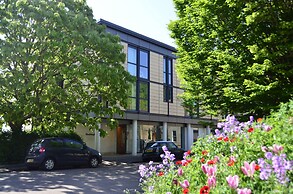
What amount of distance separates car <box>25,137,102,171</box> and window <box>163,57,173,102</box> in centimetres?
1591

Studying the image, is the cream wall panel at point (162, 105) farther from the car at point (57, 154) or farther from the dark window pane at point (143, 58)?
the car at point (57, 154)

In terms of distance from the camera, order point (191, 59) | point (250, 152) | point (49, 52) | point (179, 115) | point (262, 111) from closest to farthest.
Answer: point (250, 152)
point (262, 111)
point (191, 59)
point (49, 52)
point (179, 115)

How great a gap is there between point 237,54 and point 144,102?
17.2 metres

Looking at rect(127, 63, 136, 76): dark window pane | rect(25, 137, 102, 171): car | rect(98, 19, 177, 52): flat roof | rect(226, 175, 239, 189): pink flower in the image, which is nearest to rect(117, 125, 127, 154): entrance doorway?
rect(127, 63, 136, 76): dark window pane

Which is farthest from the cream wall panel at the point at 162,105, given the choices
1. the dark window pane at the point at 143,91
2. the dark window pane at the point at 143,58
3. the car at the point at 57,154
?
the car at the point at 57,154

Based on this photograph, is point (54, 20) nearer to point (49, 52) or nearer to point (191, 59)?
point (49, 52)

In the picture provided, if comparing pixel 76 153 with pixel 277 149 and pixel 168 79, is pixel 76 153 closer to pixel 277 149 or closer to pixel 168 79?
pixel 277 149

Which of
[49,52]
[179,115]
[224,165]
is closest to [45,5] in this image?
[49,52]

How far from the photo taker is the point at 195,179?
3693mm

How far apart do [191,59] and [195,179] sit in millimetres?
10344

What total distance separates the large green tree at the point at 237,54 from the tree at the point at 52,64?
467cm

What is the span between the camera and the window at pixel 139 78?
1091 inches

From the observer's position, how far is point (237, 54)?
12.4 metres

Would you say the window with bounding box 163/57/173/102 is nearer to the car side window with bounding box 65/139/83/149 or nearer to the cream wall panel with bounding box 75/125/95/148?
the cream wall panel with bounding box 75/125/95/148
